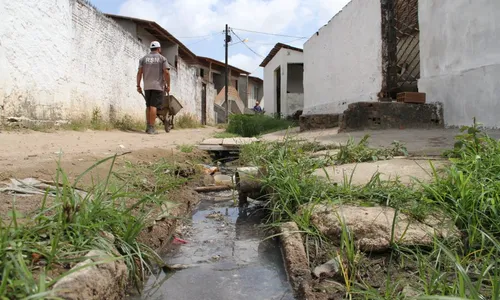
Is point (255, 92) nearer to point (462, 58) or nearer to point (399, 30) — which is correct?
point (399, 30)

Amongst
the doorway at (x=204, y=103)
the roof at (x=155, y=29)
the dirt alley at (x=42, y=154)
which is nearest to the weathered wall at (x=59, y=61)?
the dirt alley at (x=42, y=154)

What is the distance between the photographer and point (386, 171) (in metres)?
2.40

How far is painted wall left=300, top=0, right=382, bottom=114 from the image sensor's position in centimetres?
650

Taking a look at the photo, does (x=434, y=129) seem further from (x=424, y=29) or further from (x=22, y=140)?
(x=22, y=140)

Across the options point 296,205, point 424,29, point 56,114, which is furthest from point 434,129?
point 56,114

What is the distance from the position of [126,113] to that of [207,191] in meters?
6.53

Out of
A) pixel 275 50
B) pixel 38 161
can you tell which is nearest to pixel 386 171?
pixel 38 161

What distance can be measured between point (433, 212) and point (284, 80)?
597 inches

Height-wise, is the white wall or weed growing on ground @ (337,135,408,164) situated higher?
the white wall

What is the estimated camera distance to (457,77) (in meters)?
4.48

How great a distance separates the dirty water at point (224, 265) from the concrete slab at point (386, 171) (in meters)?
0.55

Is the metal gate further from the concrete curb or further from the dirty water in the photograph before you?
the concrete curb

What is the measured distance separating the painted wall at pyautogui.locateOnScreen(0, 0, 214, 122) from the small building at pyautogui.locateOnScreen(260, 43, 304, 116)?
817 cm

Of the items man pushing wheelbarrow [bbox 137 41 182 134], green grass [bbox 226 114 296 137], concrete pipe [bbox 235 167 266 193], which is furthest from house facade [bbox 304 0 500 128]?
man pushing wheelbarrow [bbox 137 41 182 134]
